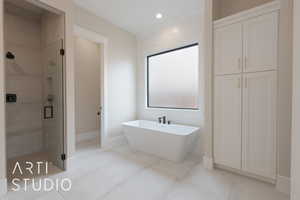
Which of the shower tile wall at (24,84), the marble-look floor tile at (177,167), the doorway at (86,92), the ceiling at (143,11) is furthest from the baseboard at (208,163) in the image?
the shower tile wall at (24,84)

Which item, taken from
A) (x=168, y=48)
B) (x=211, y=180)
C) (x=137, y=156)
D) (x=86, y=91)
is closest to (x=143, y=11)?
(x=168, y=48)

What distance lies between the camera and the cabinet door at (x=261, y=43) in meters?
1.87

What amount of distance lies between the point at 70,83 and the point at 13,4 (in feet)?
5.69

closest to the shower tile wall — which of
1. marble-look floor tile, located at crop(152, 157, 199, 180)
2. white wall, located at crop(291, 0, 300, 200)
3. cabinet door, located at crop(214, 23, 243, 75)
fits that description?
marble-look floor tile, located at crop(152, 157, 199, 180)

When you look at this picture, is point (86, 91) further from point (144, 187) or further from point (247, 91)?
point (247, 91)

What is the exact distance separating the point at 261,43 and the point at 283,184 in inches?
67.7

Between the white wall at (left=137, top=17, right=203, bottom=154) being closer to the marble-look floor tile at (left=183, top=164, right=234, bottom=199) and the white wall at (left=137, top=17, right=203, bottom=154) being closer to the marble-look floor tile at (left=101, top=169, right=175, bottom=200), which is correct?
the marble-look floor tile at (left=183, top=164, right=234, bottom=199)

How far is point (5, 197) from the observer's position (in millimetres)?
1715

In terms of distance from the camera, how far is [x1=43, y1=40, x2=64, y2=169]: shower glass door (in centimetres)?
244

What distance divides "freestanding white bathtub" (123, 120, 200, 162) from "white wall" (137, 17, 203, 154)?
0.22 meters

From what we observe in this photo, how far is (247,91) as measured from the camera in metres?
2.07

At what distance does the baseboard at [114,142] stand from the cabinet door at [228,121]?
2.12 meters

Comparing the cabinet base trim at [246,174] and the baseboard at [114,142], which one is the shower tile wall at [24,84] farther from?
the cabinet base trim at [246,174]

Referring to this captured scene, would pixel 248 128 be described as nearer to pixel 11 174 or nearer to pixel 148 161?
pixel 148 161
